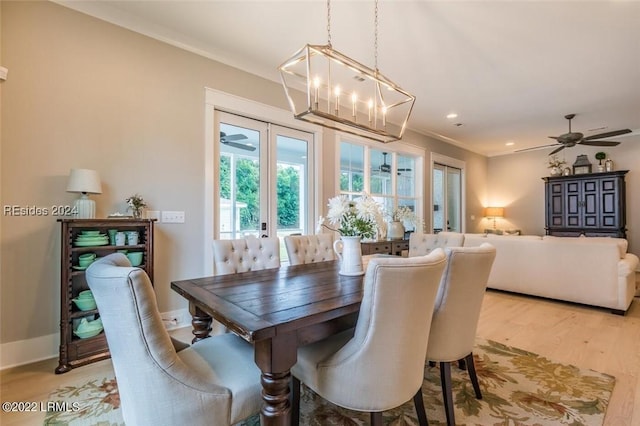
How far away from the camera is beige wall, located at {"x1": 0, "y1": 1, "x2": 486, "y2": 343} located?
2207 mm

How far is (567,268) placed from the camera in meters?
3.71

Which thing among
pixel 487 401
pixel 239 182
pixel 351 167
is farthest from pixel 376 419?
pixel 351 167

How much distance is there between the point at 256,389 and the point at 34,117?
8.62 ft

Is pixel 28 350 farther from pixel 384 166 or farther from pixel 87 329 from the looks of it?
pixel 384 166

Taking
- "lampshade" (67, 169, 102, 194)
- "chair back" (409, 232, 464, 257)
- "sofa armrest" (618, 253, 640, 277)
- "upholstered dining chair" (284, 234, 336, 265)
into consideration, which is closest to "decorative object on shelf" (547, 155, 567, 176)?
"sofa armrest" (618, 253, 640, 277)

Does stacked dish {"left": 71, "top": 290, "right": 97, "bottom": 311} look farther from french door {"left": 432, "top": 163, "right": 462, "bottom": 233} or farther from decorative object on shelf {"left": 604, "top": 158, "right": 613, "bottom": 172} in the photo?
decorative object on shelf {"left": 604, "top": 158, "right": 613, "bottom": 172}

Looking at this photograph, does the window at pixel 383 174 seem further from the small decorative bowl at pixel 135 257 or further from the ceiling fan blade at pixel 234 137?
the small decorative bowl at pixel 135 257

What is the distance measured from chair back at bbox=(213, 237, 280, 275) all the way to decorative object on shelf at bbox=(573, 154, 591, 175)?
23.7 ft

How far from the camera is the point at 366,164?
4996 mm

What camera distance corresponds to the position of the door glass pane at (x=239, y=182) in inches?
132

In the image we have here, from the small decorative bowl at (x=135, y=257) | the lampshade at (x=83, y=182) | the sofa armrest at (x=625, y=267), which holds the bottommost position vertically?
the sofa armrest at (x=625, y=267)

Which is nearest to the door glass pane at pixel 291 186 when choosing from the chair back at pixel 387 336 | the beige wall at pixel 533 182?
the chair back at pixel 387 336

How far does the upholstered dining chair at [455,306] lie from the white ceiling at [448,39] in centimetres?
209

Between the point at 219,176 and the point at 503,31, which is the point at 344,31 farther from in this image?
the point at 219,176
